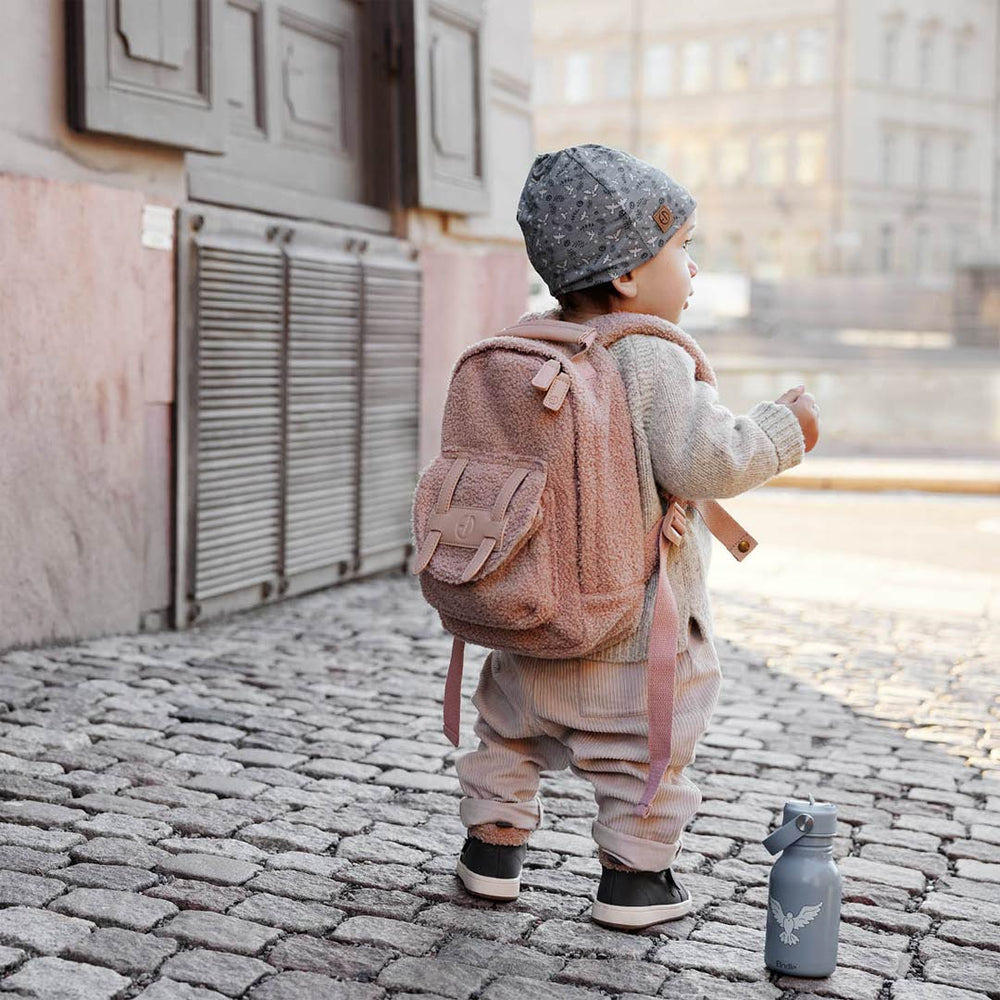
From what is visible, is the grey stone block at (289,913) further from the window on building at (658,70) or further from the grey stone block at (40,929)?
the window on building at (658,70)

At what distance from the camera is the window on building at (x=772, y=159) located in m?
59.3

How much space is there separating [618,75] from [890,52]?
10205mm

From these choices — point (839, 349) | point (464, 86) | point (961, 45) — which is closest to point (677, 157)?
point (961, 45)

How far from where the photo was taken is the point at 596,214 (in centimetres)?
306

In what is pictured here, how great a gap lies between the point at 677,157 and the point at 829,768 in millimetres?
59026

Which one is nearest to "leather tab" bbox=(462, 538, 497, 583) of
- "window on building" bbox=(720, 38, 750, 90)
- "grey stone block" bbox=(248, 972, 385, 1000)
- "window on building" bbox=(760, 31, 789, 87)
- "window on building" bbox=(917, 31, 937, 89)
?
"grey stone block" bbox=(248, 972, 385, 1000)

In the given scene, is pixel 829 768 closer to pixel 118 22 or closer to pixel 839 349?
pixel 118 22

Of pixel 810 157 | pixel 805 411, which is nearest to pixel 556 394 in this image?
pixel 805 411

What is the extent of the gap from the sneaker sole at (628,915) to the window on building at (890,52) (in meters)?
59.6

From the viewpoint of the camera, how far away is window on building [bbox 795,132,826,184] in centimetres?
5844

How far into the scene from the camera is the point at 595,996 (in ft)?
9.30

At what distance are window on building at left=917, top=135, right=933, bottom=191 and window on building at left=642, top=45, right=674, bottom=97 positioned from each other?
941 cm

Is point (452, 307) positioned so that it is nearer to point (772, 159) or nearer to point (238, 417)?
point (238, 417)

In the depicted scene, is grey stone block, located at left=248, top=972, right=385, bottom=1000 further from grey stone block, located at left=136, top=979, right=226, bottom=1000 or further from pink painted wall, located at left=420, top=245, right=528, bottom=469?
pink painted wall, located at left=420, top=245, right=528, bottom=469
